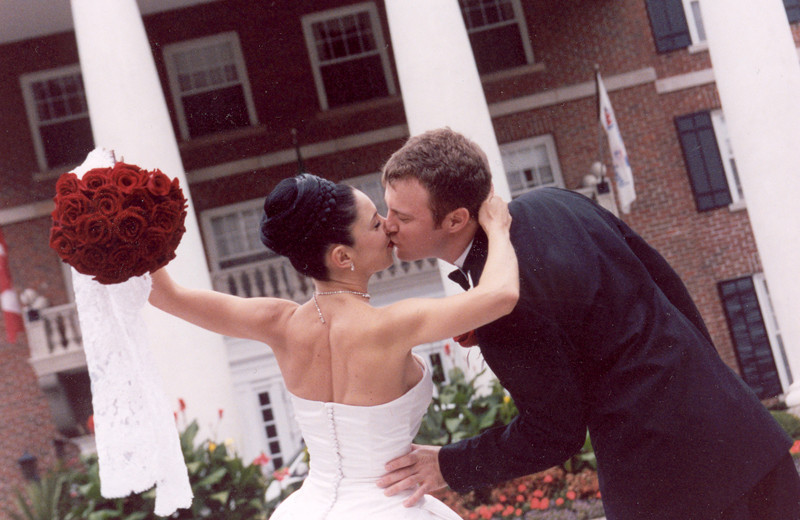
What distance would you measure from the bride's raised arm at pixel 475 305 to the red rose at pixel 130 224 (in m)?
0.82

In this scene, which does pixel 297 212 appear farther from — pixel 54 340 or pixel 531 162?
pixel 531 162

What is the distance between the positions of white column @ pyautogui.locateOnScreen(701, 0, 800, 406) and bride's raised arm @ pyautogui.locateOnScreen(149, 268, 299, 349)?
8137 millimetres

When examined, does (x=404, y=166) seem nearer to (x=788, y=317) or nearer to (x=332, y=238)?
(x=332, y=238)

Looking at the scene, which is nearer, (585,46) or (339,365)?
(339,365)

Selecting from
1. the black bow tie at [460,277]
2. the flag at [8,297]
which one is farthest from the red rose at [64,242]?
the flag at [8,297]

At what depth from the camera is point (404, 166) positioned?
100 inches

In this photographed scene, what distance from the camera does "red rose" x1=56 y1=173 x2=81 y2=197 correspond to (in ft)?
8.16

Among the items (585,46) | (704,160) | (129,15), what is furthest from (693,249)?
(129,15)

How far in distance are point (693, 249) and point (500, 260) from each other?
15.2m

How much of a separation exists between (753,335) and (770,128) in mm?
8225

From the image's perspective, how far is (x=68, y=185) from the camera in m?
2.51

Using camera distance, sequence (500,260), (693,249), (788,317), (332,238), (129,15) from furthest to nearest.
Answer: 1. (693,249)
2. (129,15)
3. (788,317)
4. (332,238)
5. (500,260)

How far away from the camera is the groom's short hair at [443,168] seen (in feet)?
8.17

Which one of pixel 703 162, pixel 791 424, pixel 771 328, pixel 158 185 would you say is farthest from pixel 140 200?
pixel 771 328
